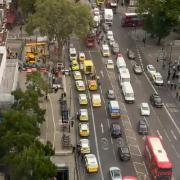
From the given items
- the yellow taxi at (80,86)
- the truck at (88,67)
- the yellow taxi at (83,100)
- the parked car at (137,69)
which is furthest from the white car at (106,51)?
the yellow taxi at (83,100)

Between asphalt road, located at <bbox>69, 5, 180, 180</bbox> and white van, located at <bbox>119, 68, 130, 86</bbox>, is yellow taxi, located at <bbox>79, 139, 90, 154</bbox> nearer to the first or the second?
asphalt road, located at <bbox>69, 5, 180, 180</bbox>

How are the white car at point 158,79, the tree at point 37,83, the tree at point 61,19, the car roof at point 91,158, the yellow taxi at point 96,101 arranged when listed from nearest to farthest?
the car roof at point 91,158 < the tree at point 37,83 < the yellow taxi at point 96,101 < the white car at point 158,79 < the tree at point 61,19

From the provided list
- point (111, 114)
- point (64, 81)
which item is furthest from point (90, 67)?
point (111, 114)

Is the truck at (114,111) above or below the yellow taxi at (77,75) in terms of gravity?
above

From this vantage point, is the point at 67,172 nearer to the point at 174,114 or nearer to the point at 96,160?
the point at 96,160

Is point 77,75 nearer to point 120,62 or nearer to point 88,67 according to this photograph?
point 88,67

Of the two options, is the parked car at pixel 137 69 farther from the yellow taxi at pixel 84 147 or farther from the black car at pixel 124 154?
the black car at pixel 124 154
